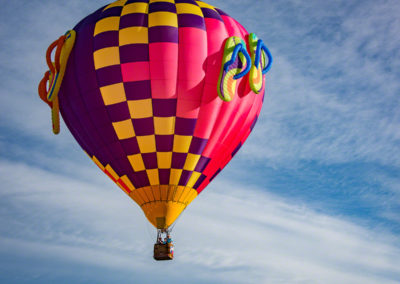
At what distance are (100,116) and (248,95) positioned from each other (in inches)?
160

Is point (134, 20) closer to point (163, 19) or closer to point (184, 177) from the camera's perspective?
point (163, 19)

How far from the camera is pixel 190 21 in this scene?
64.3ft

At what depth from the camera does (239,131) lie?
67.2 ft

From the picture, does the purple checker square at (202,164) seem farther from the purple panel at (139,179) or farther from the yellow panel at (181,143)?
the purple panel at (139,179)

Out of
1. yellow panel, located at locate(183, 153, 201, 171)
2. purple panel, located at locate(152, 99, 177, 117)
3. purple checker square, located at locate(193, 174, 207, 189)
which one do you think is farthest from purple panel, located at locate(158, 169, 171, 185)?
purple panel, located at locate(152, 99, 177, 117)

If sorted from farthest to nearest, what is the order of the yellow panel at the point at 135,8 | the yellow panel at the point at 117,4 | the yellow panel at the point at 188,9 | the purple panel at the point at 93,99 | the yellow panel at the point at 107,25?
the yellow panel at the point at 117,4 < the yellow panel at the point at 188,9 < the yellow panel at the point at 135,8 < the yellow panel at the point at 107,25 < the purple panel at the point at 93,99

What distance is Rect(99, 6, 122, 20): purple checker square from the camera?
19.9m

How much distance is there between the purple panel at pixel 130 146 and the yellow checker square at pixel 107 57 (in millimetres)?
2028

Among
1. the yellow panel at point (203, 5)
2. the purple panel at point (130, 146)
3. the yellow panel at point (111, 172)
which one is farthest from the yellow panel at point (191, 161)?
the yellow panel at point (203, 5)

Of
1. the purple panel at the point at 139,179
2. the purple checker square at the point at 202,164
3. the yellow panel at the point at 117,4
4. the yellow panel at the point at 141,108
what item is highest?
the yellow panel at the point at 117,4

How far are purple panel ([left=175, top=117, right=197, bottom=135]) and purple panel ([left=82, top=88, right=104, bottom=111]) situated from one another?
2043 mm

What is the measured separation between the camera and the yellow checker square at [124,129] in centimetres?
1930

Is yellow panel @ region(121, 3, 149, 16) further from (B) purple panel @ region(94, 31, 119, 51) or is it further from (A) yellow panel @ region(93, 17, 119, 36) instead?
(B) purple panel @ region(94, 31, 119, 51)

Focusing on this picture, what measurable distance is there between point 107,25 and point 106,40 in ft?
1.57
